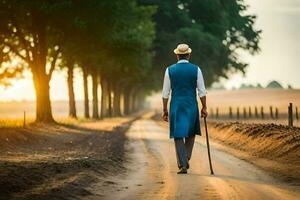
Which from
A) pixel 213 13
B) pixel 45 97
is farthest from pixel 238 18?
pixel 45 97

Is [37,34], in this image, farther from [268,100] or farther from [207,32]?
[268,100]

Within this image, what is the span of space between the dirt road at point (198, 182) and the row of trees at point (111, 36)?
18858 millimetres

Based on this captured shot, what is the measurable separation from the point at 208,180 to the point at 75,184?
7.71ft

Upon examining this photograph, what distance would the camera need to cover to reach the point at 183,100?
1390 cm

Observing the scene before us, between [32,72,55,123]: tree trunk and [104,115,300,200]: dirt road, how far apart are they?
22.1 meters

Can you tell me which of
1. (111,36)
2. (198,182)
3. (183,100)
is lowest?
(198,182)

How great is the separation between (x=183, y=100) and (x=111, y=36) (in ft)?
84.2

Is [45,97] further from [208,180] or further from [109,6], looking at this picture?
[208,180]

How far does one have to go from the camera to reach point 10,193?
10.0 meters

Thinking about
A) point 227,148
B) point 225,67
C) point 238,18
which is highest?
point 238,18

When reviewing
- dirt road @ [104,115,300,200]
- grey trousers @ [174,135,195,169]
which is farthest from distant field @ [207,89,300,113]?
grey trousers @ [174,135,195,169]

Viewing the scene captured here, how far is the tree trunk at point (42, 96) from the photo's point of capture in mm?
38438

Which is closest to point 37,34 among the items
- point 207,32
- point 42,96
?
point 42,96

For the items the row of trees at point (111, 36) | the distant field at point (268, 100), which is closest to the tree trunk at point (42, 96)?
the row of trees at point (111, 36)
